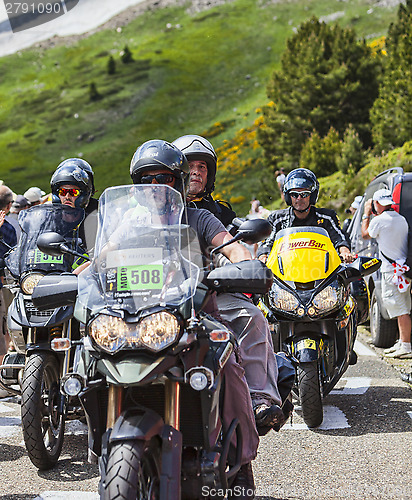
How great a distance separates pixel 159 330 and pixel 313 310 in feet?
11.1

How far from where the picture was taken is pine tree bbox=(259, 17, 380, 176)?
5116 cm

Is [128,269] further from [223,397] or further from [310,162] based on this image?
[310,162]

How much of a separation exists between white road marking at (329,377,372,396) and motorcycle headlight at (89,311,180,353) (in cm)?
492

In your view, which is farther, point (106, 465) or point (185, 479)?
point (185, 479)

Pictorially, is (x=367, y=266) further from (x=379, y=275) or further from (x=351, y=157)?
(x=351, y=157)

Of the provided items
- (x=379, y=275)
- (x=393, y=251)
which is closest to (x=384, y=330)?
(x=379, y=275)

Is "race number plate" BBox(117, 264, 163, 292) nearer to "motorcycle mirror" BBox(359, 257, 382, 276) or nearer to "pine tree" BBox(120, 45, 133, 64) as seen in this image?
"motorcycle mirror" BBox(359, 257, 382, 276)

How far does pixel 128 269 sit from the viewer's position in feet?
10.7

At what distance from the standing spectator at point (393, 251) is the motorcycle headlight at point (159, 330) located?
290 inches

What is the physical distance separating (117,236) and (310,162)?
4397 centimetres

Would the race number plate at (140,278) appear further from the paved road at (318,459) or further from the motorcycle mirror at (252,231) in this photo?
the paved road at (318,459)

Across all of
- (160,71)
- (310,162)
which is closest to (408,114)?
(310,162)

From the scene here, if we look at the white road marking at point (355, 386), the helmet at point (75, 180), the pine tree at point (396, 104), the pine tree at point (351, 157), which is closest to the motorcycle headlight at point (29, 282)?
the helmet at point (75, 180)

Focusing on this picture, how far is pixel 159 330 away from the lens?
3.10 m
